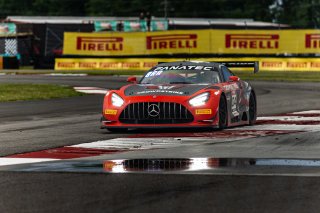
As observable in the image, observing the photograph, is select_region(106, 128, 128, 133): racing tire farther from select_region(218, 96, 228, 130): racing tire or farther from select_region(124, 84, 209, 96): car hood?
select_region(218, 96, 228, 130): racing tire

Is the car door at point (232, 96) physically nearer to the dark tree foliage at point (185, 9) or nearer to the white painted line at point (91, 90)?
the white painted line at point (91, 90)

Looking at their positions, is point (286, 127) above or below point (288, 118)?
above

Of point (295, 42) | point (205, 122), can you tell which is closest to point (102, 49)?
point (295, 42)

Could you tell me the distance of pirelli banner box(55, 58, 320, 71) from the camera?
154 ft

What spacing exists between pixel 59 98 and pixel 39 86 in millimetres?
6209

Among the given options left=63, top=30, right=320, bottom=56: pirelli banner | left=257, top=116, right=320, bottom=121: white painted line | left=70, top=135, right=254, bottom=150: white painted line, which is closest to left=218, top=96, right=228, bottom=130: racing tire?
left=70, top=135, right=254, bottom=150: white painted line

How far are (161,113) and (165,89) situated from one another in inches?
20.5

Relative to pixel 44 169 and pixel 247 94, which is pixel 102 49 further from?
pixel 44 169

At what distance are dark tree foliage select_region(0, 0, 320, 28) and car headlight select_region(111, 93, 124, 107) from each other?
115964 mm

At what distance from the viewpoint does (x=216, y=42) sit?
160 feet

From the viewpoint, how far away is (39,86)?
3306 cm

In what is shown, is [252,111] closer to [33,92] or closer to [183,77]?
[183,77]

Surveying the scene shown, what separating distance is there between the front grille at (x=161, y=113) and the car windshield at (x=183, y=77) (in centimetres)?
122

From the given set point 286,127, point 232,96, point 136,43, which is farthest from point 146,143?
point 136,43
